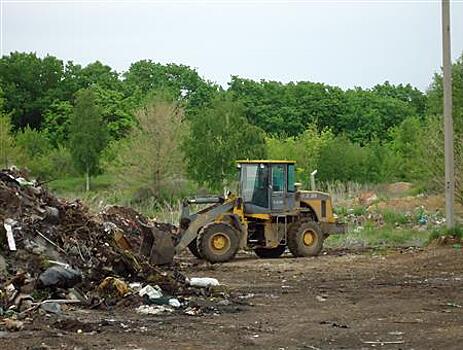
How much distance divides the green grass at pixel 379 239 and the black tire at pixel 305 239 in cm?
303

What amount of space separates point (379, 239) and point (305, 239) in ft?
16.1

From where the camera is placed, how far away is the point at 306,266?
20.0 meters

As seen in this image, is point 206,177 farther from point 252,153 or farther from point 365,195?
point 365,195

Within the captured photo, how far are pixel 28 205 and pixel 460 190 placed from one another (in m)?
14.6

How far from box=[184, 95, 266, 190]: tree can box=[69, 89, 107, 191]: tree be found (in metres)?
11.6

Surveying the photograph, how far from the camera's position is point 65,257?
14.7m

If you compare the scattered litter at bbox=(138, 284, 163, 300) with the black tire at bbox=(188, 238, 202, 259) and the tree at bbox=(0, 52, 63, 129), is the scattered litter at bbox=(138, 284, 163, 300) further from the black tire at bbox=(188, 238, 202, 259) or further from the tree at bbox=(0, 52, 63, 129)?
the tree at bbox=(0, 52, 63, 129)

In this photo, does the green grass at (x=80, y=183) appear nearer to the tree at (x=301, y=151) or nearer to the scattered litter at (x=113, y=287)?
the tree at (x=301, y=151)

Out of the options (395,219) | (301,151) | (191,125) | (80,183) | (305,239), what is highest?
(191,125)

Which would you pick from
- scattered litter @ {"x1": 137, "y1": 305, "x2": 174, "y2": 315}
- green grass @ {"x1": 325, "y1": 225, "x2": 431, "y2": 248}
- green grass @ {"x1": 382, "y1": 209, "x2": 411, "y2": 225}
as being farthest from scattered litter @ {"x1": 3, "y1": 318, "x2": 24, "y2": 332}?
green grass @ {"x1": 382, "y1": 209, "x2": 411, "y2": 225}

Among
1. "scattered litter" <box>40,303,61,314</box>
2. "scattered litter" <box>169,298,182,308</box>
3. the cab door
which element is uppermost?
the cab door

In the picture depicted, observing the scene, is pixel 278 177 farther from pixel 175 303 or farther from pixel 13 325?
pixel 13 325

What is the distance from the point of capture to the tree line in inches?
1626

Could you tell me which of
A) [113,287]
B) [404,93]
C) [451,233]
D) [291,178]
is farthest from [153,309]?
[404,93]
